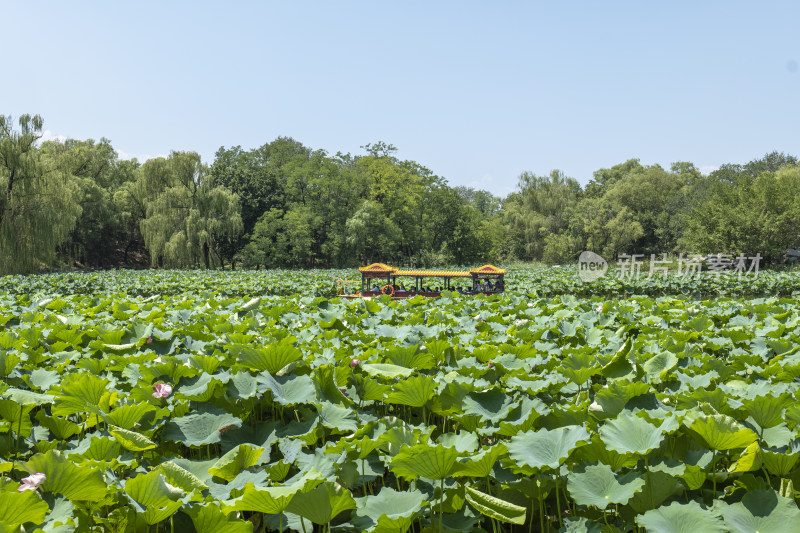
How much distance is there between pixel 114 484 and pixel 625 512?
123 centimetres

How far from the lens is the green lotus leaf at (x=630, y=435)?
1.24 meters

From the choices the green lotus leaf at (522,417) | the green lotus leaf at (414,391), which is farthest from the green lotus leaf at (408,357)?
the green lotus leaf at (522,417)

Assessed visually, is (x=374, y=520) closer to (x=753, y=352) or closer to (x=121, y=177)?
(x=753, y=352)

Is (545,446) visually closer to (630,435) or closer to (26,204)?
(630,435)

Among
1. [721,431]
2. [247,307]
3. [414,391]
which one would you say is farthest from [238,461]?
[247,307]

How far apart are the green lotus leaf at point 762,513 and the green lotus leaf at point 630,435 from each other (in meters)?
0.19

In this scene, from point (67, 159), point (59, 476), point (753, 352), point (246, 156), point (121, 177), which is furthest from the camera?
A: point (246, 156)

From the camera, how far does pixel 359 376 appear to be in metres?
1.97

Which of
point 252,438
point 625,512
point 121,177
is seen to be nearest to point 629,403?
point 625,512

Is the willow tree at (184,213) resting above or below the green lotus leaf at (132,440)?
above

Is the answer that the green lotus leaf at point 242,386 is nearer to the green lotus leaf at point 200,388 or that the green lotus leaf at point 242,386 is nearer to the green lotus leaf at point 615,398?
the green lotus leaf at point 200,388

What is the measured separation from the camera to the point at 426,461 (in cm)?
116

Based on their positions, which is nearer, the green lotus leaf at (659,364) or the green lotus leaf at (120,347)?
the green lotus leaf at (659,364)

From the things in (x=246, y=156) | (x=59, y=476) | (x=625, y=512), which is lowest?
(x=625, y=512)
